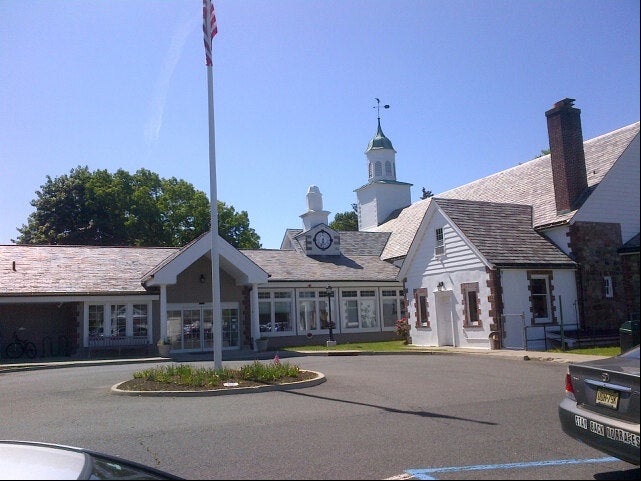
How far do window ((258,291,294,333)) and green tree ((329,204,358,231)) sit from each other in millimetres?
44016

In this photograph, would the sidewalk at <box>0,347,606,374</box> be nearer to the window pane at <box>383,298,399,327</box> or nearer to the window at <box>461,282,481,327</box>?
the window at <box>461,282,481,327</box>

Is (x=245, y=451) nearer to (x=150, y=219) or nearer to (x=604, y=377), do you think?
(x=604, y=377)

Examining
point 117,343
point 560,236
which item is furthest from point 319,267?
point 560,236

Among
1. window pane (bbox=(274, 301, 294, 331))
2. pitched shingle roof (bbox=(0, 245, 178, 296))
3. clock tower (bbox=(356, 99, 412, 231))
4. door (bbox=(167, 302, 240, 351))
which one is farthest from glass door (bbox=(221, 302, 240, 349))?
clock tower (bbox=(356, 99, 412, 231))

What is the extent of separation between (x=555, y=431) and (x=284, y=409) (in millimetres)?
4558

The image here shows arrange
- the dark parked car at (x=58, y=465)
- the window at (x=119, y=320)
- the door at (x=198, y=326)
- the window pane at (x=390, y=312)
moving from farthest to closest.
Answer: the window pane at (x=390, y=312), the door at (x=198, y=326), the window at (x=119, y=320), the dark parked car at (x=58, y=465)

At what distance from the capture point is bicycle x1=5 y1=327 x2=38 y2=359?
25141mm

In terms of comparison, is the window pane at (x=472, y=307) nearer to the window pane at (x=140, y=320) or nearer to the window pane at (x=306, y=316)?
the window pane at (x=306, y=316)

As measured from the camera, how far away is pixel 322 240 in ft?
114

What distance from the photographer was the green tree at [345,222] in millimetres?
75000

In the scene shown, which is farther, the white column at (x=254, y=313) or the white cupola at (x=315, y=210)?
the white cupola at (x=315, y=210)

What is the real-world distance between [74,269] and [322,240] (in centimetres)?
1364

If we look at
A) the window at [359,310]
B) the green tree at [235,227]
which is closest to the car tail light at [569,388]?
the window at [359,310]

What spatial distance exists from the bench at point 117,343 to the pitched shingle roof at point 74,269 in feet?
6.62
